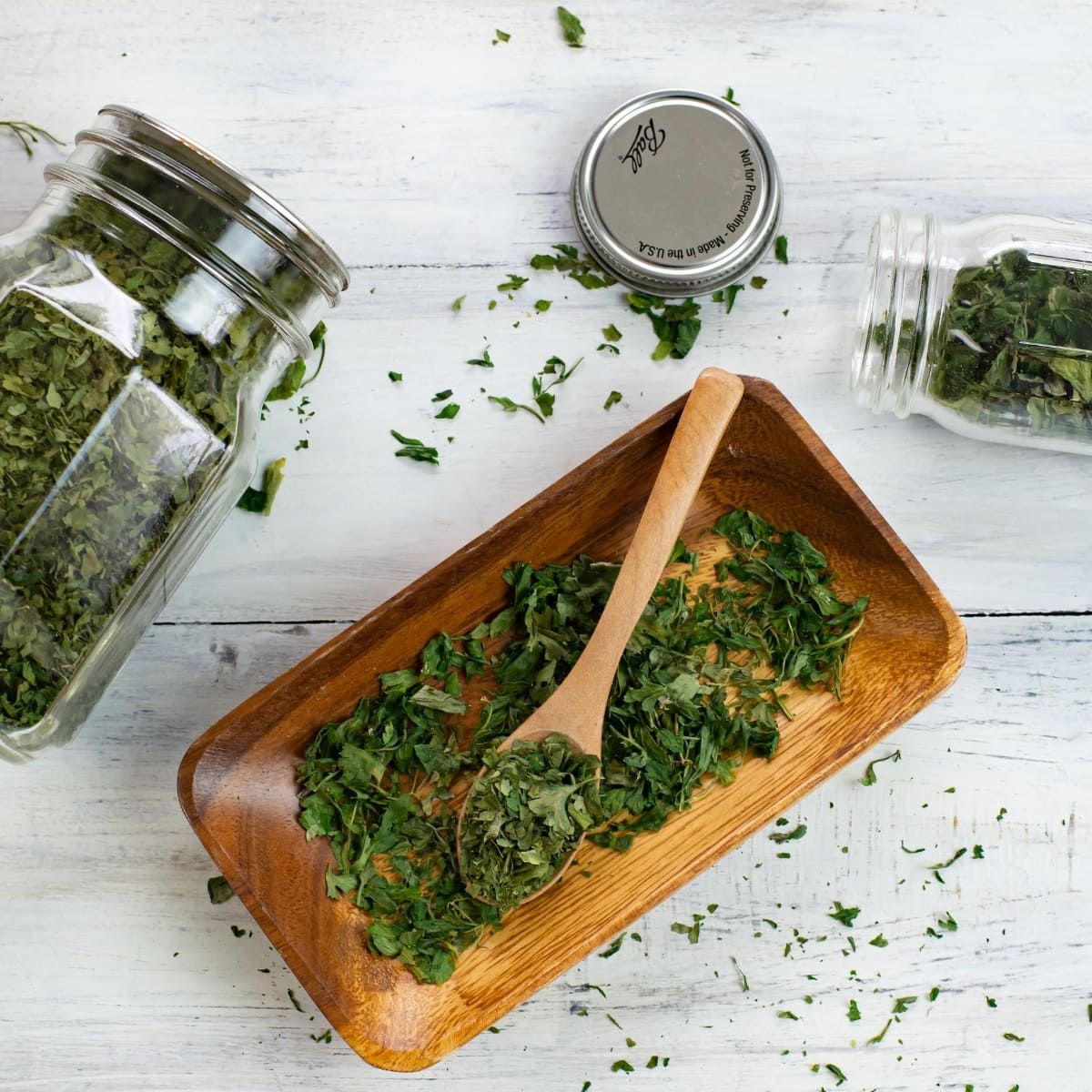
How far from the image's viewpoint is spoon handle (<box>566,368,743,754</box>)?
4.16 feet

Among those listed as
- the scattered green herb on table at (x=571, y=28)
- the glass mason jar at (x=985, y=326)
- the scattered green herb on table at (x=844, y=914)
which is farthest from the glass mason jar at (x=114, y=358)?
the scattered green herb on table at (x=844, y=914)

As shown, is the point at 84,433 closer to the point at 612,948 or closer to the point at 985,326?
the point at 612,948

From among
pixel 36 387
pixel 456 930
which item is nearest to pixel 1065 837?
pixel 456 930

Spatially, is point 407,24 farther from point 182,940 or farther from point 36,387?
point 182,940

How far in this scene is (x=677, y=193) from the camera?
4.78 feet

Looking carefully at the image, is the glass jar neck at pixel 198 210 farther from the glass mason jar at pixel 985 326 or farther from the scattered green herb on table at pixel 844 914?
the scattered green herb on table at pixel 844 914

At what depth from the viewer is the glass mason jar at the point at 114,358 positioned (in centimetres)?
109

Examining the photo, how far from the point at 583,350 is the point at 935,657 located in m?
0.64

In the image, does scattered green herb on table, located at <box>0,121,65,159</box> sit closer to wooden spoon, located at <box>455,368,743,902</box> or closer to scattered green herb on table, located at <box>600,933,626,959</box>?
wooden spoon, located at <box>455,368,743,902</box>

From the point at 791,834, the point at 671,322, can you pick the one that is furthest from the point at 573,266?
the point at 791,834

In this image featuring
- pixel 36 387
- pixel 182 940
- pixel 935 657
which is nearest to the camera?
pixel 36 387

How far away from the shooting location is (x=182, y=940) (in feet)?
4.75

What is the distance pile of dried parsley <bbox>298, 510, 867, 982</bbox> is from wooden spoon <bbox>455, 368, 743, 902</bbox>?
58 millimetres

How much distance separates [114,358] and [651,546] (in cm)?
66
